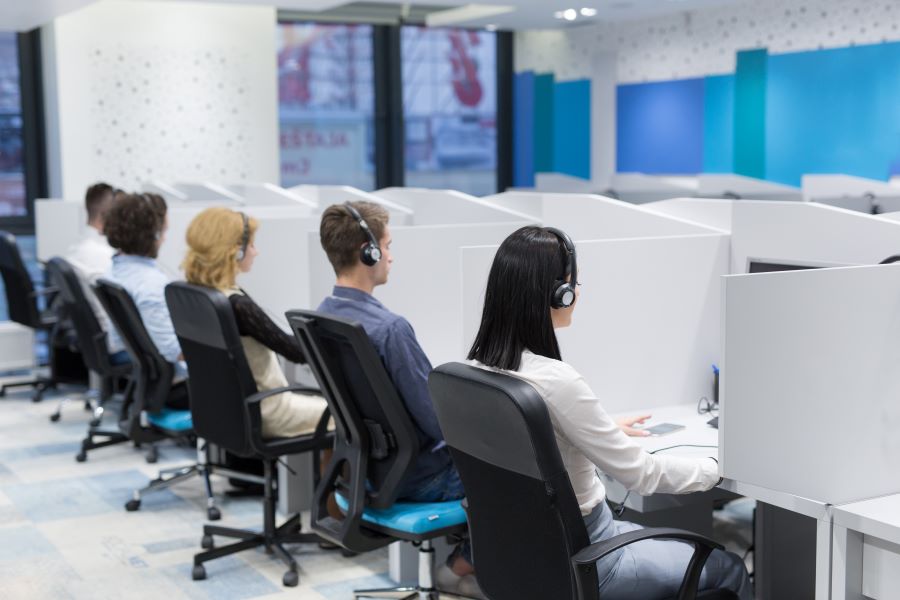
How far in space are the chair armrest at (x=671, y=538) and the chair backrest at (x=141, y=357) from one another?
2.29m

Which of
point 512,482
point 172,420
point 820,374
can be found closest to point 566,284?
point 512,482

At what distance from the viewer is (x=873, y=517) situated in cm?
190

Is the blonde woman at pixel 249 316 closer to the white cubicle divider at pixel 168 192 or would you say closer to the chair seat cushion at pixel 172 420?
the chair seat cushion at pixel 172 420

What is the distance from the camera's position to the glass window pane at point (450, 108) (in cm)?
1021

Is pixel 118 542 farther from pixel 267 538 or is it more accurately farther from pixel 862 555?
pixel 862 555

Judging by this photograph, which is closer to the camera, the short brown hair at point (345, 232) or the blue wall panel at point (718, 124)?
the short brown hair at point (345, 232)

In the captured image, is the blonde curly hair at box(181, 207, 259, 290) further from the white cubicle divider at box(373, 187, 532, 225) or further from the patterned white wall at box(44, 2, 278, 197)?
the patterned white wall at box(44, 2, 278, 197)

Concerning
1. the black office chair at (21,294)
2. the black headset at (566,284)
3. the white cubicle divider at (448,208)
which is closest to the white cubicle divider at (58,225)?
the black office chair at (21,294)

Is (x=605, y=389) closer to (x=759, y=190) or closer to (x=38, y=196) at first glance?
(x=759, y=190)

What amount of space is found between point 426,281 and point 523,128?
7.40 metres

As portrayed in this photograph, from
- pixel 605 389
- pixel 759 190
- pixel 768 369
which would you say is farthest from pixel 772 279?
pixel 759 190

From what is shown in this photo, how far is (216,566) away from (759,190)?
584cm

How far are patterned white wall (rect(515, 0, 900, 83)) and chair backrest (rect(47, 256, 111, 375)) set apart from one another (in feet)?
19.6

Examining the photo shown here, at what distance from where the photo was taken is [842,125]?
809 centimetres
